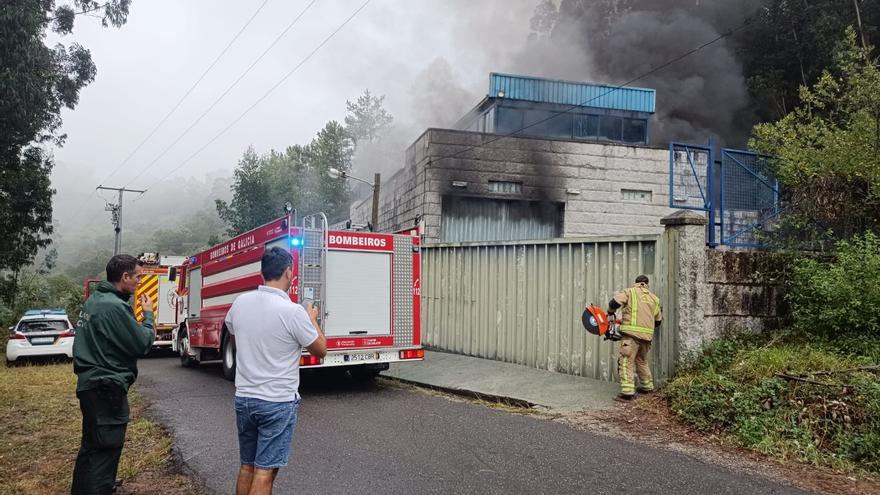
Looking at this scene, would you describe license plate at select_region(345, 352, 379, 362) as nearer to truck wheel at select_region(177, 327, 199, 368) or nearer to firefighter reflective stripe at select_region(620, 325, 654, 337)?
firefighter reflective stripe at select_region(620, 325, 654, 337)

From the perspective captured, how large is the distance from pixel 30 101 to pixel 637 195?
16921mm

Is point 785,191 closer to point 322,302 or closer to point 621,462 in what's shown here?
point 621,462

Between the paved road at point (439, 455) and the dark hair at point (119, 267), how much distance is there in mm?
1794

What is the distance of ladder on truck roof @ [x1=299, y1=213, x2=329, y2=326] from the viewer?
8.62 meters

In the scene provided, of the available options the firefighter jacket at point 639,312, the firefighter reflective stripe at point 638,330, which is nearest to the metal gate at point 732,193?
the firefighter jacket at point 639,312

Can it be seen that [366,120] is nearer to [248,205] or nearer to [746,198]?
[248,205]

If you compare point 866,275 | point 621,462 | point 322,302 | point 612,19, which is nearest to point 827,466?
point 621,462

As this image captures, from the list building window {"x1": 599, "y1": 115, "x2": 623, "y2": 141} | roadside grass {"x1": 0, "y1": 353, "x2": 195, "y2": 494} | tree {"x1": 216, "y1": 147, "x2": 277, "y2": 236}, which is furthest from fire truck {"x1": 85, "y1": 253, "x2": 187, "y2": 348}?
tree {"x1": 216, "y1": 147, "x2": 277, "y2": 236}

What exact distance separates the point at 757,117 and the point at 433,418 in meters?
23.8

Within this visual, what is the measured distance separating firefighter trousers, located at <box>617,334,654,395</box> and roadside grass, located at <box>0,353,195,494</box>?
5233 millimetres

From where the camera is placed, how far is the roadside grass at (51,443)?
4.81 metres

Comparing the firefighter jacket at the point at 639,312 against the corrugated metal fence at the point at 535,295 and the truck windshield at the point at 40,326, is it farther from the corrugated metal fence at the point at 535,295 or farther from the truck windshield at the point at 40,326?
the truck windshield at the point at 40,326

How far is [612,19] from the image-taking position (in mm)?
30547

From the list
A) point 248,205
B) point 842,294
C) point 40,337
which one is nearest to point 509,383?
point 842,294
